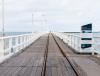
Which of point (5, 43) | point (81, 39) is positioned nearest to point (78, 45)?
point (81, 39)

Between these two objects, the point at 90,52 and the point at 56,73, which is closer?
the point at 56,73

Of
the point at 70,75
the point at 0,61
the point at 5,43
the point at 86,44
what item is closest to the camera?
the point at 70,75

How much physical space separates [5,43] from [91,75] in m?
6.11

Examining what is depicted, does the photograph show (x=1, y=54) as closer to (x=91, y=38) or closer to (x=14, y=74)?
(x=14, y=74)

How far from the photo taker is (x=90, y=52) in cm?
1684

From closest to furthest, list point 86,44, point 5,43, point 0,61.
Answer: point 0,61
point 5,43
point 86,44

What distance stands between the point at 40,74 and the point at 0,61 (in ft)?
12.9

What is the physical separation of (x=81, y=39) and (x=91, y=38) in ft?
2.26

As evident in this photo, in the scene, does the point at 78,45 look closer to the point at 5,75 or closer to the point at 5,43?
the point at 5,43

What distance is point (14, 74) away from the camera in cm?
896

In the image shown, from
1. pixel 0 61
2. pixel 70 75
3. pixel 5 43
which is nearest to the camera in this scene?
pixel 70 75

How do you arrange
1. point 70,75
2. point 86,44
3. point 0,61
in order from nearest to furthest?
point 70,75
point 0,61
point 86,44

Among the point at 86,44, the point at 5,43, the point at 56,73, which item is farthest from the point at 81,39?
the point at 56,73

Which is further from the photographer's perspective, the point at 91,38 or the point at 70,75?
the point at 91,38
